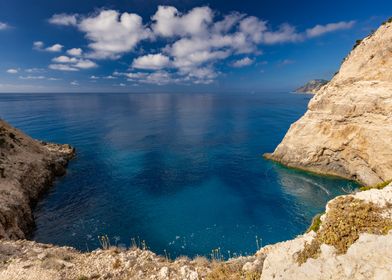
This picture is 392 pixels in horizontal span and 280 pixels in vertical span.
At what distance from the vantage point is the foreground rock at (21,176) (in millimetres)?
24297

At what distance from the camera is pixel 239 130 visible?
82125 mm

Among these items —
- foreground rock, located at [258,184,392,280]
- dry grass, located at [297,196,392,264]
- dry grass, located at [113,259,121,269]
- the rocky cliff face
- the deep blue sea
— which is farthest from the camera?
the rocky cliff face

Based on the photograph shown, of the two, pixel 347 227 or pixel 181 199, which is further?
pixel 181 199

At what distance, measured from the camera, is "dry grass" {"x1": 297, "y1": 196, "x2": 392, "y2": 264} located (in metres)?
7.86

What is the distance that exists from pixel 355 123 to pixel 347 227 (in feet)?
118

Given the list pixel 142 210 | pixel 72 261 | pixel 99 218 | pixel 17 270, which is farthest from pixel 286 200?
pixel 17 270

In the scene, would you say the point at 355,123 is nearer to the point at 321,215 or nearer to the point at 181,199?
the point at 181,199

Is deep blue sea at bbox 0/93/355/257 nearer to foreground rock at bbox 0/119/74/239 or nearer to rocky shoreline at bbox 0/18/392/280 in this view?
foreground rock at bbox 0/119/74/239

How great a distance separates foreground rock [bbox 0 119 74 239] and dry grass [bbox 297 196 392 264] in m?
23.9

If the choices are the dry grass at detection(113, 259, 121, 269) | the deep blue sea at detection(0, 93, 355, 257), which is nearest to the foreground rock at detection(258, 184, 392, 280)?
the dry grass at detection(113, 259, 121, 269)

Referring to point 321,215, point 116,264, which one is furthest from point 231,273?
point 116,264

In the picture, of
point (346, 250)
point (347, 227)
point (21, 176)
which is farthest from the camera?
point (21, 176)

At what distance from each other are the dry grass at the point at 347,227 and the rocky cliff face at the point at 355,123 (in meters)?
30.9

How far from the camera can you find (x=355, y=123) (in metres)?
37.4
